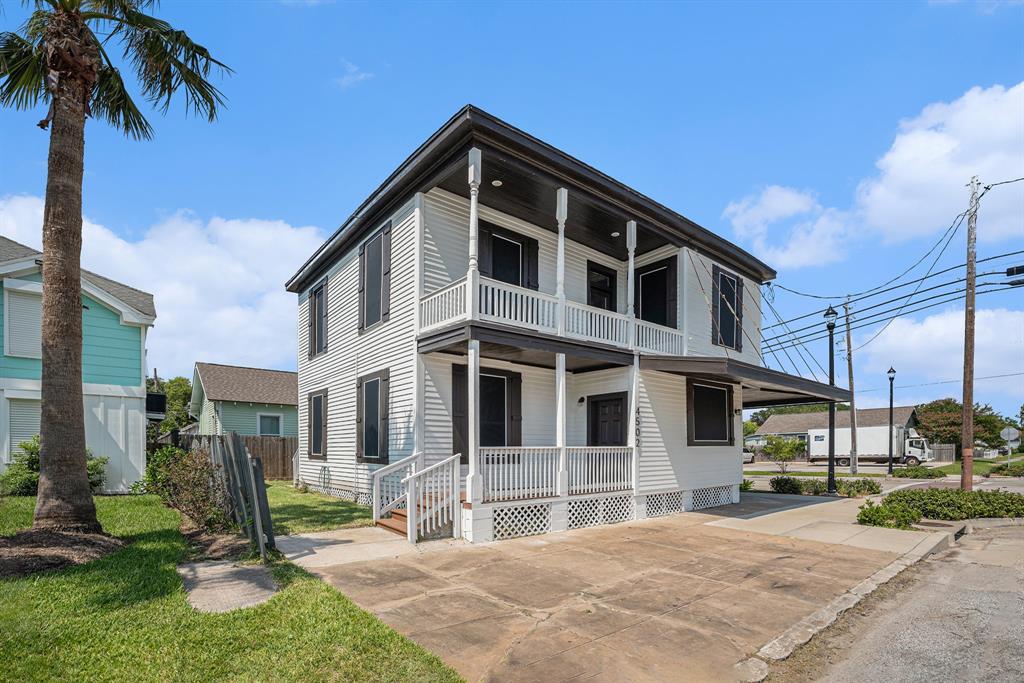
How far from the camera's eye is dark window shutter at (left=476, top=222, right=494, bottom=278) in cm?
1171

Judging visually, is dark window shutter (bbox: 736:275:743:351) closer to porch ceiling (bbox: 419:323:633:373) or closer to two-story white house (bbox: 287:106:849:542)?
two-story white house (bbox: 287:106:849:542)

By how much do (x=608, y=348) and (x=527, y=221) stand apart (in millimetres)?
3474

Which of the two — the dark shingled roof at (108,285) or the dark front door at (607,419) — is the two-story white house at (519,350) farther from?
the dark shingled roof at (108,285)

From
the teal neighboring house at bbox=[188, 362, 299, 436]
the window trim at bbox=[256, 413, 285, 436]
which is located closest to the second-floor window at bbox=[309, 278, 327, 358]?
the teal neighboring house at bbox=[188, 362, 299, 436]

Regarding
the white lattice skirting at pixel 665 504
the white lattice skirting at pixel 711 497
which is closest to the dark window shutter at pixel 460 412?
the white lattice skirting at pixel 665 504

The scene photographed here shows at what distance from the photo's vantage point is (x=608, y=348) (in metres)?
11.6

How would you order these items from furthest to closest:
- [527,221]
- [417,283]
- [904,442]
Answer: [904,442] → [527,221] → [417,283]

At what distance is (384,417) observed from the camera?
11.6m

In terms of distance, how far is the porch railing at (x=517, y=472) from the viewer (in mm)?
9500

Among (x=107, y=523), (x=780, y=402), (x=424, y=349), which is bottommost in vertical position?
(x=107, y=523)

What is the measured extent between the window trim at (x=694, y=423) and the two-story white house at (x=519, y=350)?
0.16 feet

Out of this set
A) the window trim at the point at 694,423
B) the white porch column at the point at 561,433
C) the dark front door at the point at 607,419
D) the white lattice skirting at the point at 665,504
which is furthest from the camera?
the window trim at the point at 694,423

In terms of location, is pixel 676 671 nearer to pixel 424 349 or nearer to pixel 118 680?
pixel 118 680

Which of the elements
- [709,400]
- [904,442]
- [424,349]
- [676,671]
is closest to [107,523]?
[424,349]
